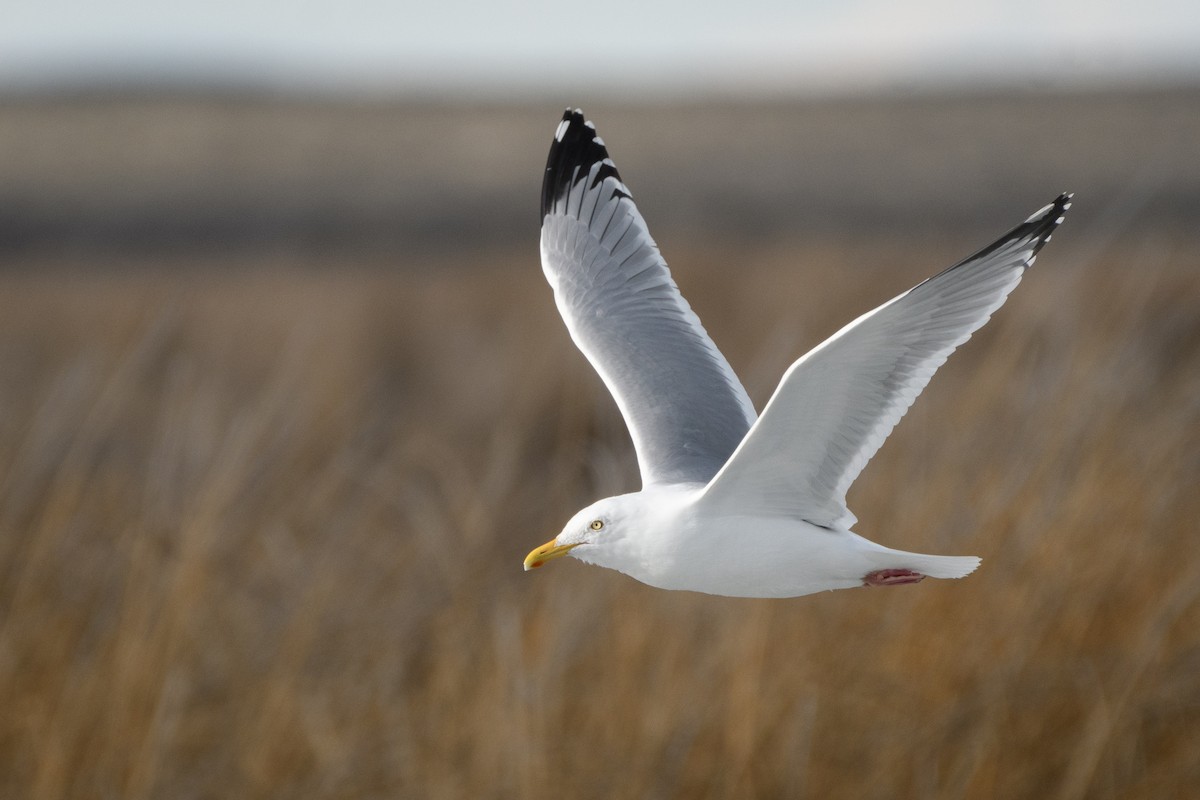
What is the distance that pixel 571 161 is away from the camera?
2791 mm

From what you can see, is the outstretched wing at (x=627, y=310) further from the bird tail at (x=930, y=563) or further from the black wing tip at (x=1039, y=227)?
the black wing tip at (x=1039, y=227)

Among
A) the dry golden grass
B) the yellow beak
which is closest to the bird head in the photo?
the yellow beak

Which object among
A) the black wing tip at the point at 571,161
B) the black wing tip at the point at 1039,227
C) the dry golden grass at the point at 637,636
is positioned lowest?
the dry golden grass at the point at 637,636

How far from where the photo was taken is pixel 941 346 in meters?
A: 1.79

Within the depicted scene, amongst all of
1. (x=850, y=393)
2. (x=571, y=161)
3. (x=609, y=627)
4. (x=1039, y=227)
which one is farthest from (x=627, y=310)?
(x=1039, y=227)

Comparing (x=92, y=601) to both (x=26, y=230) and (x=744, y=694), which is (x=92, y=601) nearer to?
(x=744, y=694)

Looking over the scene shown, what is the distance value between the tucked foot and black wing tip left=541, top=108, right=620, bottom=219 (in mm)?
1161

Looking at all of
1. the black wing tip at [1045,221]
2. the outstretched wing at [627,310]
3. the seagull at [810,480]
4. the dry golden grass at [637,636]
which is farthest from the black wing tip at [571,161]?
the black wing tip at [1045,221]

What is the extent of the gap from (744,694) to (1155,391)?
1771mm

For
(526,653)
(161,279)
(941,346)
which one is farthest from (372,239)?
(941,346)

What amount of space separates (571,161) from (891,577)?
134 centimetres

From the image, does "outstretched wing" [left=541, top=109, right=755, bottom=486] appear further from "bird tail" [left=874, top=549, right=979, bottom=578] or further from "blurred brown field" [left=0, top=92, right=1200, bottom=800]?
"bird tail" [left=874, top=549, right=979, bottom=578]

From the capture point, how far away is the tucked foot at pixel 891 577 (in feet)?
5.42

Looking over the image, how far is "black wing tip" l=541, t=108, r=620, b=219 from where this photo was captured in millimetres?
2684
